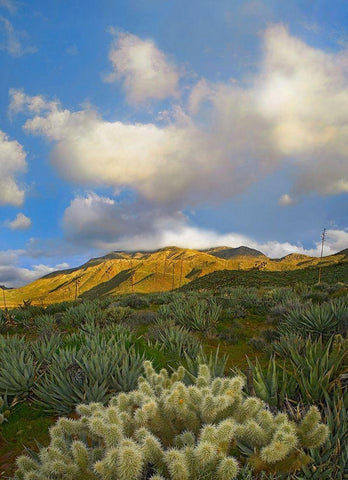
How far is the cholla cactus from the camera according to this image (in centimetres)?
188

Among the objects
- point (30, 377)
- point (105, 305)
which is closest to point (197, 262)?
point (105, 305)

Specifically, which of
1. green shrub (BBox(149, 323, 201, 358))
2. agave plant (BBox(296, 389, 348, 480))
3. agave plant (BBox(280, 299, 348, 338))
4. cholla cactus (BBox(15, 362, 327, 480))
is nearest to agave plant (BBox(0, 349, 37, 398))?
green shrub (BBox(149, 323, 201, 358))

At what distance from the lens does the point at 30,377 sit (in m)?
5.40

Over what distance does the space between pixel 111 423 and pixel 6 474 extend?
212 cm

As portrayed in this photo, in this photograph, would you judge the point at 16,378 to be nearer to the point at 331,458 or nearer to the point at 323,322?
the point at 331,458

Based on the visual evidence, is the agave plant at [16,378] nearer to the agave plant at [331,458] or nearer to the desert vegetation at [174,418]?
the desert vegetation at [174,418]

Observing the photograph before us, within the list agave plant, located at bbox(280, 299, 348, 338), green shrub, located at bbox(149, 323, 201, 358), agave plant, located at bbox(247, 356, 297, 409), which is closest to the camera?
agave plant, located at bbox(247, 356, 297, 409)

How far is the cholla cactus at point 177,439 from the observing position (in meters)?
1.88

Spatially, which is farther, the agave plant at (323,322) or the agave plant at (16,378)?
the agave plant at (323,322)

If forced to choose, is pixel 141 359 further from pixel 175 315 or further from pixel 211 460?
pixel 175 315

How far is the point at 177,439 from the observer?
2.24 m

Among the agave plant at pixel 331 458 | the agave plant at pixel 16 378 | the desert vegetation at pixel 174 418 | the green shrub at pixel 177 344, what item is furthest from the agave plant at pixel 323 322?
→ the agave plant at pixel 16 378

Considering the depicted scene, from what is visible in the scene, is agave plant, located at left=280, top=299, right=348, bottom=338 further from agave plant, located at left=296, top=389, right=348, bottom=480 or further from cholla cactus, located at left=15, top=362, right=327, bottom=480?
cholla cactus, located at left=15, top=362, right=327, bottom=480

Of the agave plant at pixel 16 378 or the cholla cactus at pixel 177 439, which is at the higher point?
the cholla cactus at pixel 177 439
